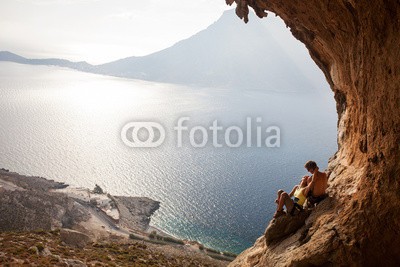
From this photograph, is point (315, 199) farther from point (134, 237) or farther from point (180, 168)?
point (180, 168)

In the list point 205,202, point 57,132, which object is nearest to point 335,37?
point 205,202

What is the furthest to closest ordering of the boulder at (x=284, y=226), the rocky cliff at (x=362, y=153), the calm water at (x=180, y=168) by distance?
the calm water at (x=180, y=168) < the boulder at (x=284, y=226) < the rocky cliff at (x=362, y=153)

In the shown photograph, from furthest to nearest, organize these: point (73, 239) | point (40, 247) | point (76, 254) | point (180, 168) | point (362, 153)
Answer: point (180, 168)
point (73, 239)
point (76, 254)
point (40, 247)
point (362, 153)

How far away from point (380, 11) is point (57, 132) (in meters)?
149

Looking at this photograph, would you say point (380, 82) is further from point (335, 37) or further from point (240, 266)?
point (240, 266)

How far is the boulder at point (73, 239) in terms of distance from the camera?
43969 mm

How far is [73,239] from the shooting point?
4538cm
